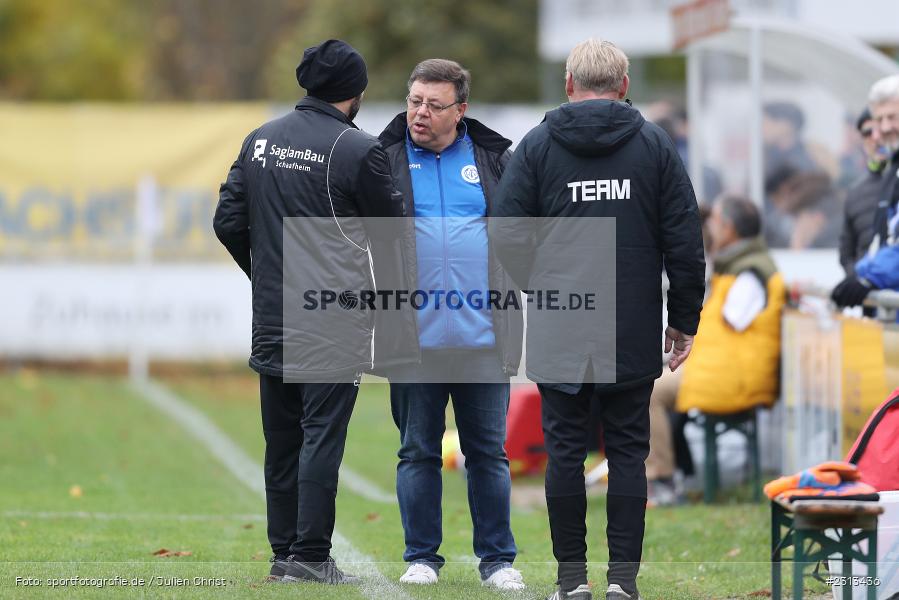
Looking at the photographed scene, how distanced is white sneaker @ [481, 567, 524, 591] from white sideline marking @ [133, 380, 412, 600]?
400 millimetres

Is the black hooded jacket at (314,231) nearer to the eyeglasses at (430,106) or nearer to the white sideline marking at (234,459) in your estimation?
the eyeglasses at (430,106)

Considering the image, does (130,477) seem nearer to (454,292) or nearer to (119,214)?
(454,292)

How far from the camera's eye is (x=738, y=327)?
9312 millimetres

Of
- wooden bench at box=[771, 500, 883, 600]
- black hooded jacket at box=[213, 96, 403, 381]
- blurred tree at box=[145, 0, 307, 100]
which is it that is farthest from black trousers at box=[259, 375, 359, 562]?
blurred tree at box=[145, 0, 307, 100]

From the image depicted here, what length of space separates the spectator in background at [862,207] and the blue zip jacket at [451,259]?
3.03m

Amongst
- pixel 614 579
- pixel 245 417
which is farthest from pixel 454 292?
pixel 245 417

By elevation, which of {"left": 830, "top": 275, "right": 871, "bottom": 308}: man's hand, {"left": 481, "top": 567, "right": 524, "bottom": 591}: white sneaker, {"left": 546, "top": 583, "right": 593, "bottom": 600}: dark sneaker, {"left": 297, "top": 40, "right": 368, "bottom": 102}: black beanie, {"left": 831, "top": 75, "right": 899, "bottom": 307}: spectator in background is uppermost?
{"left": 297, "top": 40, "right": 368, "bottom": 102}: black beanie

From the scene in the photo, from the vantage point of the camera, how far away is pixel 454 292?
6.13 metres

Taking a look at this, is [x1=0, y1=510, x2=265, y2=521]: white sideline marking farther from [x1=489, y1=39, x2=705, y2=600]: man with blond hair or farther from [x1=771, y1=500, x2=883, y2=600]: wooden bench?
[x1=771, y1=500, x2=883, y2=600]: wooden bench

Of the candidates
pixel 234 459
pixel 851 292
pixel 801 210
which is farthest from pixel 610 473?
pixel 801 210

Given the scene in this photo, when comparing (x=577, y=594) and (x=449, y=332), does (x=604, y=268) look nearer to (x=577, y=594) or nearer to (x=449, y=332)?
(x=449, y=332)

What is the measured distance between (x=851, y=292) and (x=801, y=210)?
6302 mm

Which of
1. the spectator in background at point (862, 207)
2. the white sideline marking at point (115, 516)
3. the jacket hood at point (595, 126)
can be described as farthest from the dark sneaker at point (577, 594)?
the spectator in background at point (862, 207)

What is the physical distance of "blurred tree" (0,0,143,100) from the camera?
30062 millimetres
